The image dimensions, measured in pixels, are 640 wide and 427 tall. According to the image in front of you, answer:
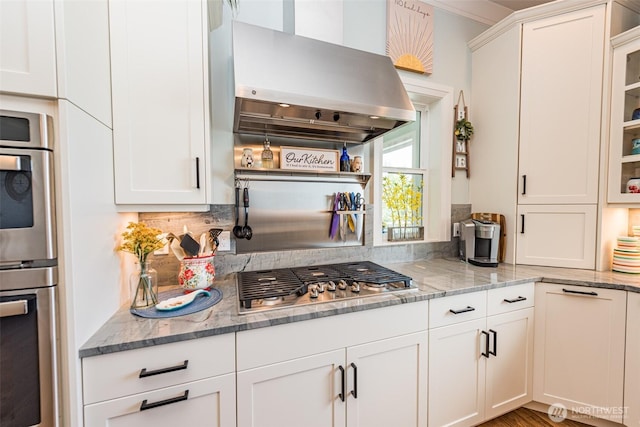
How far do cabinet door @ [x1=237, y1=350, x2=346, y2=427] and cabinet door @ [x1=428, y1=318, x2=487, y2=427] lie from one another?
1.82ft

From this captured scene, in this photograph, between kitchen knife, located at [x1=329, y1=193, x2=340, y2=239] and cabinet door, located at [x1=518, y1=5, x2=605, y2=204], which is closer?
cabinet door, located at [x1=518, y1=5, x2=605, y2=204]

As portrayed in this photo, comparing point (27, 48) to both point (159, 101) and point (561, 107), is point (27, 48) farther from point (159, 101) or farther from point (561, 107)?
point (561, 107)

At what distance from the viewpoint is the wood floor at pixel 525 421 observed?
1.66 meters

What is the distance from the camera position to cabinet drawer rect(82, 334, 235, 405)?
90 cm

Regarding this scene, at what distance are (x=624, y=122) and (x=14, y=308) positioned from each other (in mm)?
3149

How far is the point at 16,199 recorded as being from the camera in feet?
2.58

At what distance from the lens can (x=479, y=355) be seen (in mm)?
1538

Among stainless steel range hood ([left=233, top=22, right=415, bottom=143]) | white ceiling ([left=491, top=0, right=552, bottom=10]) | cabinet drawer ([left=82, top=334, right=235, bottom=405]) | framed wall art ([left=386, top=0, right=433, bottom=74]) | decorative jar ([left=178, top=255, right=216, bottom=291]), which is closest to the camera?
cabinet drawer ([left=82, top=334, right=235, bottom=405])

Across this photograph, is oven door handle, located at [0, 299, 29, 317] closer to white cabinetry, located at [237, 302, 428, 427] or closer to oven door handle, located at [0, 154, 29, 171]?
oven door handle, located at [0, 154, 29, 171]

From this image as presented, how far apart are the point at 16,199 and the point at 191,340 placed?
0.70 m

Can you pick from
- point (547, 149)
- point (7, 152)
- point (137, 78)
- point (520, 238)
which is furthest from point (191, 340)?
point (547, 149)

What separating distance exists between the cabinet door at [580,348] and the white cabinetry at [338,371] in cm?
92

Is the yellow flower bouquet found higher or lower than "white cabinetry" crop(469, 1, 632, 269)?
lower

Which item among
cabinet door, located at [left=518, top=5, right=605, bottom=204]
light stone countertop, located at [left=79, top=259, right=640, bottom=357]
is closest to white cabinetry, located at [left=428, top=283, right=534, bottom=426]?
light stone countertop, located at [left=79, top=259, right=640, bottom=357]
